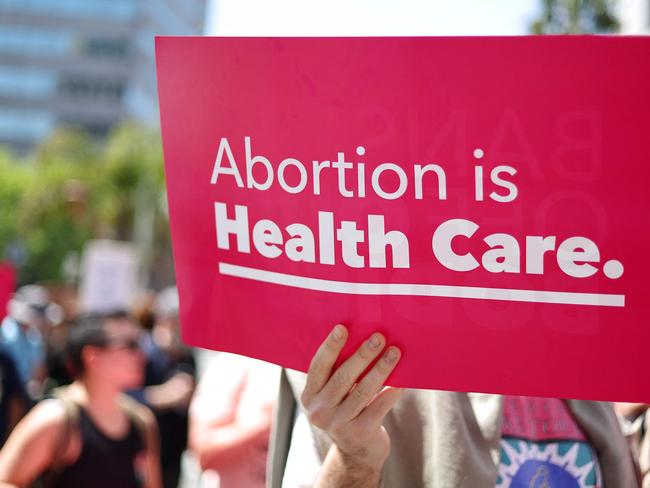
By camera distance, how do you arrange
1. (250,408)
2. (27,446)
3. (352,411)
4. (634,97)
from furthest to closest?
1. (27,446)
2. (250,408)
3. (352,411)
4. (634,97)

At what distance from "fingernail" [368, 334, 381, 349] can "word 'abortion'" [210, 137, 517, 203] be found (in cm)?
22

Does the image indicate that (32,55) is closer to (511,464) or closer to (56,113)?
(56,113)

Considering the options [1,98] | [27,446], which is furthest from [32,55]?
[27,446]

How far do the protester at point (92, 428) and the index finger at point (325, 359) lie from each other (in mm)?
1873

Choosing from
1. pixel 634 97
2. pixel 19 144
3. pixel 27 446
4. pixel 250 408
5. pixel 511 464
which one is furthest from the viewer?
pixel 19 144

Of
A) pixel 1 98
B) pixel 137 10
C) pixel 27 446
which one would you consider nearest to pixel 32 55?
pixel 1 98

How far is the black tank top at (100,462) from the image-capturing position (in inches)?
134

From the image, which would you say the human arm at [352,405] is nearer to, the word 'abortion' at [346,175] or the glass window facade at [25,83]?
the word 'abortion' at [346,175]

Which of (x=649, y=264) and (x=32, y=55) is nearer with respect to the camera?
(x=649, y=264)

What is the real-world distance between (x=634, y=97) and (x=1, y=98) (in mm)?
83130

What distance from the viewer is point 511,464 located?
173 cm

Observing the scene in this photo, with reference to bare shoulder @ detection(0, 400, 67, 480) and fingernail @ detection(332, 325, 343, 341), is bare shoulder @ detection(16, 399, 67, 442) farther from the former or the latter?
fingernail @ detection(332, 325, 343, 341)

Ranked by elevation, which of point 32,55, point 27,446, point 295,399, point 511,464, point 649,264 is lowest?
point 27,446

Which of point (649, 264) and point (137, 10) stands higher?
point (137, 10)
